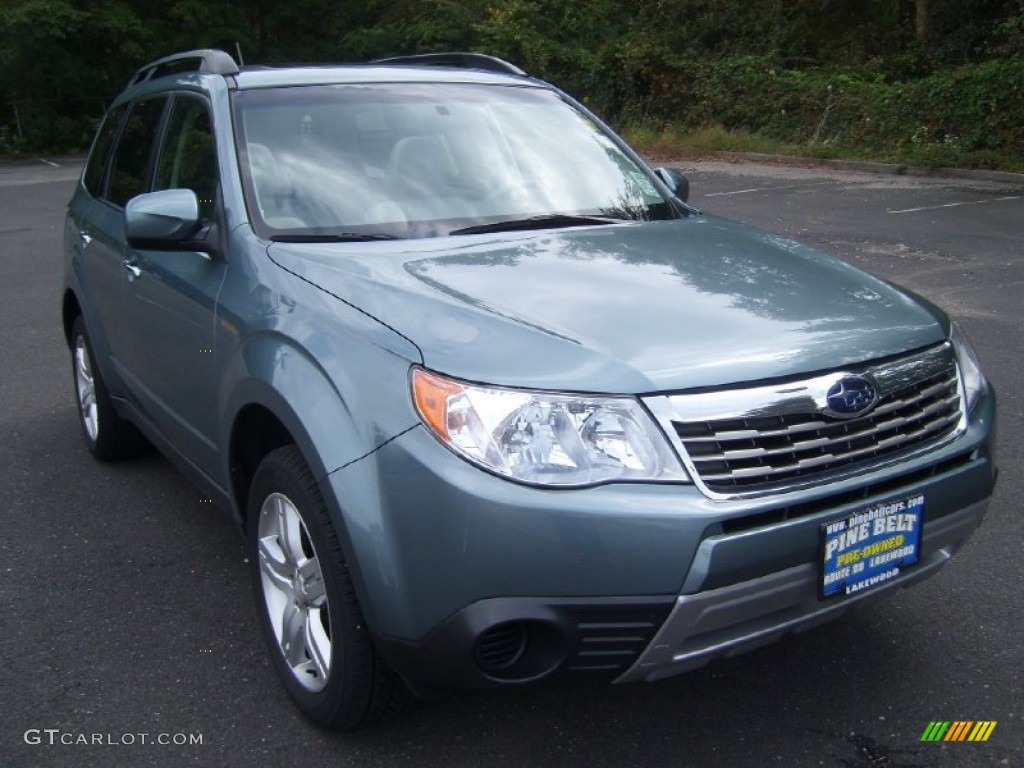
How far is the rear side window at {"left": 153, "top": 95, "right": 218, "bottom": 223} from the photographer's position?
367cm

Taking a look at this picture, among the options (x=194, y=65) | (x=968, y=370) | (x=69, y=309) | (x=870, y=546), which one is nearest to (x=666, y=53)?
(x=69, y=309)

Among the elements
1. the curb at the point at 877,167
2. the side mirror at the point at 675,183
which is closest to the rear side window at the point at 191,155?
the side mirror at the point at 675,183

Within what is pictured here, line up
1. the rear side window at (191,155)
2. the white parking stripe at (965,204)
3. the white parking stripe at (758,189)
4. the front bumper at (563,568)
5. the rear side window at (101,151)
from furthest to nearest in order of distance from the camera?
1. the white parking stripe at (758,189)
2. the white parking stripe at (965,204)
3. the rear side window at (101,151)
4. the rear side window at (191,155)
5. the front bumper at (563,568)

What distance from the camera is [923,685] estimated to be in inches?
124

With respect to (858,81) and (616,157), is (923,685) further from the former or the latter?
(858,81)

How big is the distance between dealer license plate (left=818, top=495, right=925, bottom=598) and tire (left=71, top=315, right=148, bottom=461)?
10.9ft

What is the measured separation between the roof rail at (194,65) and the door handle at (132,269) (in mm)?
758

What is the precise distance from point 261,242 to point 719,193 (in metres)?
13.8

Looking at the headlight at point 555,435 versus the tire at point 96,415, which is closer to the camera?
the headlight at point 555,435

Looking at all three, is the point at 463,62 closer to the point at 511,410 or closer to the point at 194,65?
the point at 194,65

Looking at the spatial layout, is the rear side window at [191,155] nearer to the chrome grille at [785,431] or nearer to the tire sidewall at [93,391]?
the tire sidewall at [93,391]

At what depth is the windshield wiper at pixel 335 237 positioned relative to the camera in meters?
3.34

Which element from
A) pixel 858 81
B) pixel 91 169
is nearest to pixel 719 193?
pixel 858 81

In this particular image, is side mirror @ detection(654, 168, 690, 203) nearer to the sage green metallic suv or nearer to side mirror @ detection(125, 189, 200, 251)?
the sage green metallic suv
